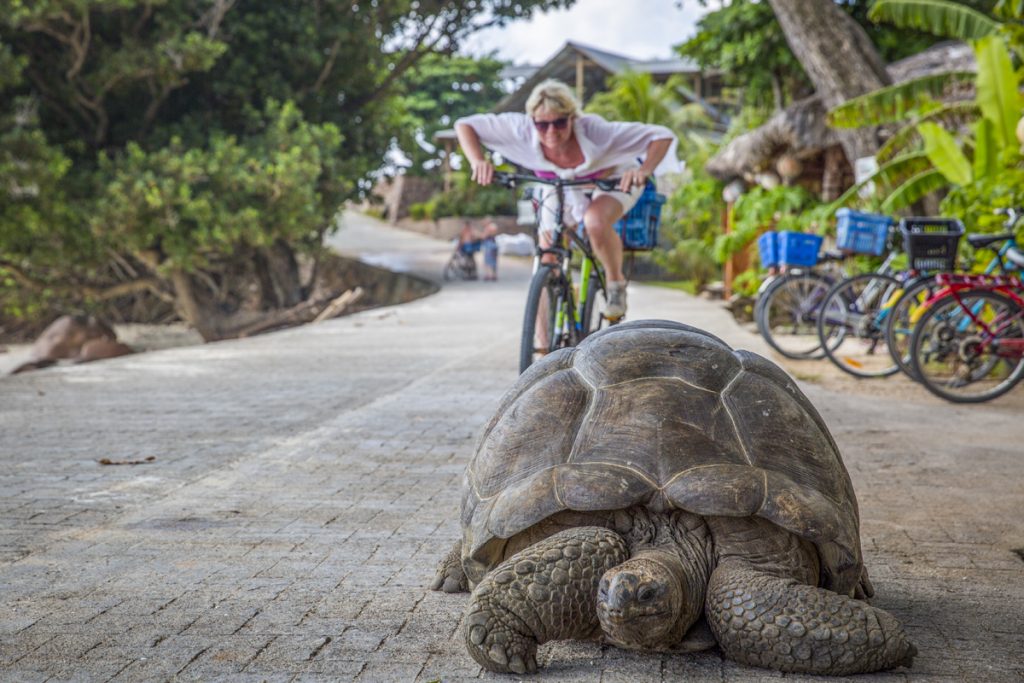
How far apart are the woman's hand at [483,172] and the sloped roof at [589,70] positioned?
3995 centimetres

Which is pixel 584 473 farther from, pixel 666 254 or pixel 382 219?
pixel 382 219

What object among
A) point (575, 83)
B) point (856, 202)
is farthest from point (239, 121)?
point (575, 83)

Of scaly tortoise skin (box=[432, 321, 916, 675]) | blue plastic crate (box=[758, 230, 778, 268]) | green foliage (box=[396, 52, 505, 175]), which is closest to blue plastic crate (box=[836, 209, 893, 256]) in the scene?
blue plastic crate (box=[758, 230, 778, 268])

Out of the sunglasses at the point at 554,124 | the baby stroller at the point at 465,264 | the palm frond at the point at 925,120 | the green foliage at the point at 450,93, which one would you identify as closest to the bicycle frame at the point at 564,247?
the sunglasses at the point at 554,124

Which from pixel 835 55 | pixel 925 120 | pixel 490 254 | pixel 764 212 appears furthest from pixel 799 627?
pixel 490 254

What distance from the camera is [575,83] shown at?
161 feet

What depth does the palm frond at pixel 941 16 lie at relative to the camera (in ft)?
43.7

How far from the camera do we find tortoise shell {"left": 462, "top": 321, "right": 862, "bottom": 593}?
2.86 metres

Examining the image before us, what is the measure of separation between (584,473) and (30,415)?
605 centimetres

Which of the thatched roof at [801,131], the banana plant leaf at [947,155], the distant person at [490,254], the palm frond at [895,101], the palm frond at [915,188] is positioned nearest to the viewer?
the banana plant leaf at [947,155]

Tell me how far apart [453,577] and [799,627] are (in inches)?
48.4

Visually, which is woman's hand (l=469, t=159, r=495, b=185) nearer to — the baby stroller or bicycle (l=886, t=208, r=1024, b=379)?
bicycle (l=886, t=208, r=1024, b=379)

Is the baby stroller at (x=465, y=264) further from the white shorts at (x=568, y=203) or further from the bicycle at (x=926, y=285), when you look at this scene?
the white shorts at (x=568, y=203)

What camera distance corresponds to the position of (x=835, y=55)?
14.8 metres
